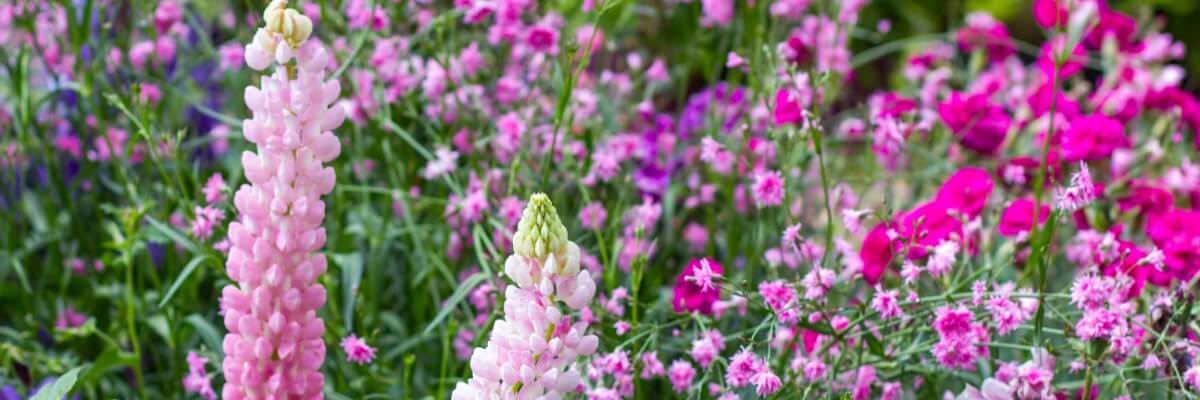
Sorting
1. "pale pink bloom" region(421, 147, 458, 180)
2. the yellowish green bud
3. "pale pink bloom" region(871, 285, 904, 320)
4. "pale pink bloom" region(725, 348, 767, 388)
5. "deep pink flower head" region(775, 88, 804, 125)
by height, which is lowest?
"pale pink bloom" region(725, 348, 767, 388)

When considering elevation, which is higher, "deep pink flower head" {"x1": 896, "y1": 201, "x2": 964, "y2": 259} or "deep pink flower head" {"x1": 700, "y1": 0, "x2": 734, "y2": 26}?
"deep pink flower head" {"x1": 700, "y1": 0, "x2": 734, "y2": 26}

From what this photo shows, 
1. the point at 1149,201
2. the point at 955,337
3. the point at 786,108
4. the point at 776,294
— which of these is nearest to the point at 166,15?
the point at 786,108

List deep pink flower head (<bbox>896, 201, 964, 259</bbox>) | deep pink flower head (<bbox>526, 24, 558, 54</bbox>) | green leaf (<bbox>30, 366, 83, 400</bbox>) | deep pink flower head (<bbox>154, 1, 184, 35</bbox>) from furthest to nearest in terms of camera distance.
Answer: deep pink flower head (<bbox>154, 1, 184, 35</bbox>)
deep pink flower head (<bbox>526, 24, 558, 54</bbox>)
deep pink flower head (<bbox>896, 201, 964, 259</bbox>)
green leaf (<bbox>30, 366, 83, 400</bbox>)

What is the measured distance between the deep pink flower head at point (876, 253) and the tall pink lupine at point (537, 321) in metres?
0.42

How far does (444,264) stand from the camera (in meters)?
1.33

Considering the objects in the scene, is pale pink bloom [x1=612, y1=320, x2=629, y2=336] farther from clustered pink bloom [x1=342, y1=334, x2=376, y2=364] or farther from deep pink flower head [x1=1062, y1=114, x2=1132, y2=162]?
deep pink flower head [x1=1062, y1=114, x2=1132, y2=162]

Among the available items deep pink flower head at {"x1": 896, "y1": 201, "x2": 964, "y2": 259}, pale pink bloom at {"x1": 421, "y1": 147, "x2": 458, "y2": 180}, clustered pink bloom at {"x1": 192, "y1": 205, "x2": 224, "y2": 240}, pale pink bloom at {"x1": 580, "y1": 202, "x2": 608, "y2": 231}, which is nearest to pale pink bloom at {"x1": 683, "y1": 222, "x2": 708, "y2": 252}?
pale pink bloom at {"x1": 580, "y1": 202, "x2": 608, "y2": 231}

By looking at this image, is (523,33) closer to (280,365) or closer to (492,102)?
(492,102)

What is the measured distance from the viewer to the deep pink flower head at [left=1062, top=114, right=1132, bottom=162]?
1284 millimetres

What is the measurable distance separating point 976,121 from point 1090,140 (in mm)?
143

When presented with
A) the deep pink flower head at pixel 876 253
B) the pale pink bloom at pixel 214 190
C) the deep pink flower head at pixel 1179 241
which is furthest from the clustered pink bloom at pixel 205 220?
the deep pink flower head at pixel 1179 241

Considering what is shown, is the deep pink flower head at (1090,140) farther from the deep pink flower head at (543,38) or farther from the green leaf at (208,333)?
the green leaf at (208,333)

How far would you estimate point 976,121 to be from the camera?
1405 mm

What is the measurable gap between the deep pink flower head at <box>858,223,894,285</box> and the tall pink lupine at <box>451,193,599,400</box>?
1.39 feet
